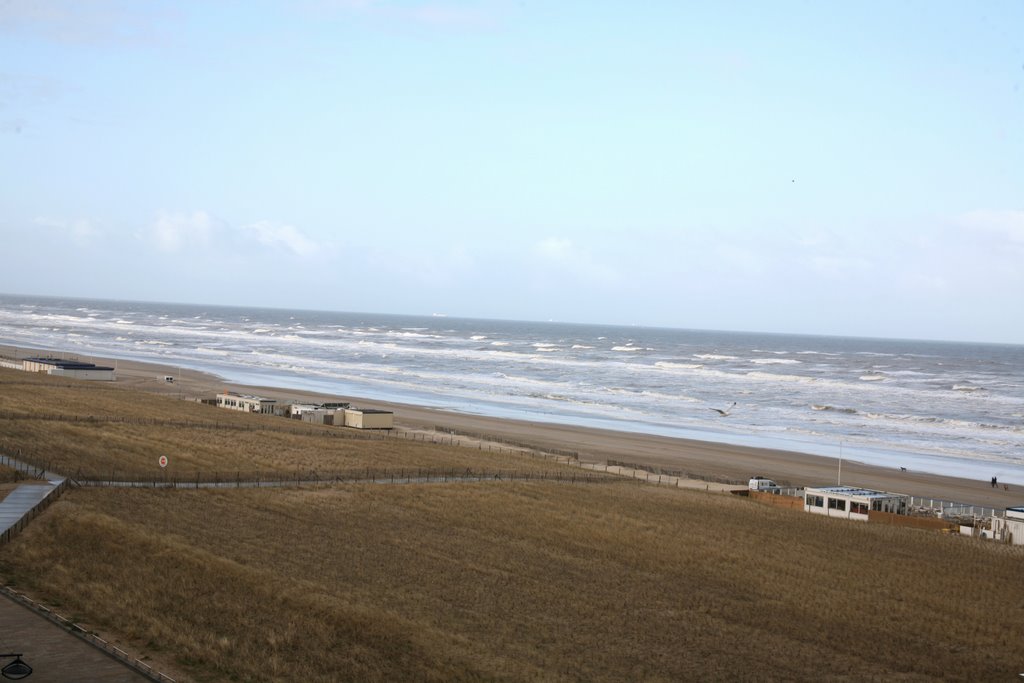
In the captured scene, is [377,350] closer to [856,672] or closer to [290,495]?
[290,495]

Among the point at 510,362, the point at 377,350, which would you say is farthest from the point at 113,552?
the point at 377,350

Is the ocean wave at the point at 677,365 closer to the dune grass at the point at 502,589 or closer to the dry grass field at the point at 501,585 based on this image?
the dry grass field at the point at 501,585

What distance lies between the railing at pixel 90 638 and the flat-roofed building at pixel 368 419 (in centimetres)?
4032

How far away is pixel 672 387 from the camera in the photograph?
112625 mm

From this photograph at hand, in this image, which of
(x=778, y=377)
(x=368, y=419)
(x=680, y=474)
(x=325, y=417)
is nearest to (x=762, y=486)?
(x=680, y=474)

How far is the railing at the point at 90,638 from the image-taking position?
18.3 m

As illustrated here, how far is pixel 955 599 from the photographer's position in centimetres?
2986

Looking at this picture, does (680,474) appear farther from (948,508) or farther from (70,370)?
(70,370)

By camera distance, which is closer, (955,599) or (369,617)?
(369,617)

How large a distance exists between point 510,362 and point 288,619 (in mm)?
125907

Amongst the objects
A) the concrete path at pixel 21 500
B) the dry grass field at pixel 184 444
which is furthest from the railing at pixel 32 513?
the dry grass field at pixel 184 444

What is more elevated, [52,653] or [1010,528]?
[52,653]

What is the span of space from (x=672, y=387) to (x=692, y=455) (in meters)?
51.9

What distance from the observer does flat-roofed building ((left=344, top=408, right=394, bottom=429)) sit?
63188 millimetres
